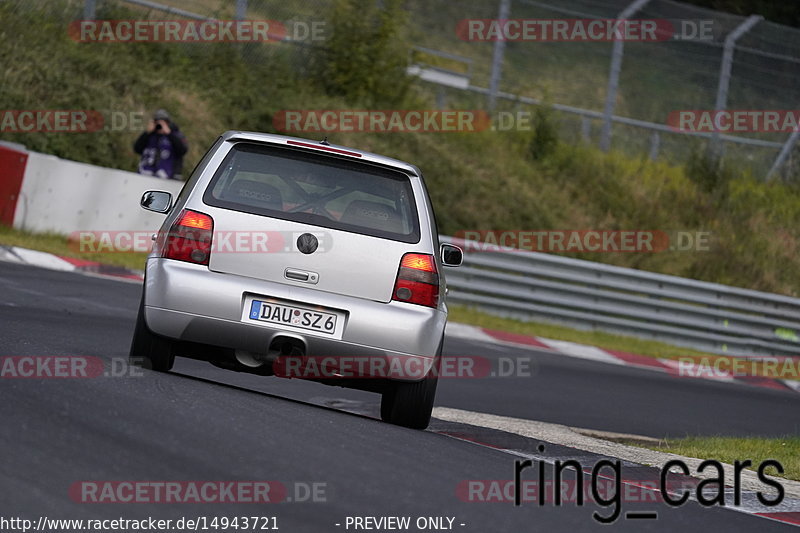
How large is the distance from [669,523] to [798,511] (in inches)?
56.1

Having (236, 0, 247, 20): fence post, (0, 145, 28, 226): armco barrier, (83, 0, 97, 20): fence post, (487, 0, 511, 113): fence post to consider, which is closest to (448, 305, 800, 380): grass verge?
(0, 145, 28, 226): armco barrier

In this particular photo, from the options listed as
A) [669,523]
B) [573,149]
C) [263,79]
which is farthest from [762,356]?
[669,523]

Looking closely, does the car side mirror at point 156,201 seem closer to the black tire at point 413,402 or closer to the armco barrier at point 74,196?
the black tire at point 413,402

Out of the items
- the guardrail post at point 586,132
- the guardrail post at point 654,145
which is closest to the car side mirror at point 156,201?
the guardrail post at point 586,132

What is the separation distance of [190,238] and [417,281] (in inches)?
48.8

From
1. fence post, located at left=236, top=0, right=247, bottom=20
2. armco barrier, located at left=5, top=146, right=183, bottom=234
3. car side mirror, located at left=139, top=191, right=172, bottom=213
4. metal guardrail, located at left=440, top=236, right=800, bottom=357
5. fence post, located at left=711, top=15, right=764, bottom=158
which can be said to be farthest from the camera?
fence post, located at left=711, top=15, right=764, bottom=158

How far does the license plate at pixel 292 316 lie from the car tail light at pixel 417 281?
1.35ft

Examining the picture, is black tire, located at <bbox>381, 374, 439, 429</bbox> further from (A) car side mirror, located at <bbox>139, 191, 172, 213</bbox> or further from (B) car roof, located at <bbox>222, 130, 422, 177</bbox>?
(A) car side mirror, located at <bbox>139, 191, 172, 213</bbox>

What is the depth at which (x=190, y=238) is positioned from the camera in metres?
7.51

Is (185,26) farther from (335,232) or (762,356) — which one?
(335,232)

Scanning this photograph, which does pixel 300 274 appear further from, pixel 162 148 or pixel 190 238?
pixel 162 148

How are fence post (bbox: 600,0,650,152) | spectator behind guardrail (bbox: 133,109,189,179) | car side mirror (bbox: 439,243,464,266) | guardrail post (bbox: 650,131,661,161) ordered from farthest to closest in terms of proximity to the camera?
guardrail post (bbox: 650,131,661,161), fence post (bbox: 600,0,650,152), spectator behind guardrail (bbox: 133,109,189,179), car side mirror (bbox: 439,243,464,266)

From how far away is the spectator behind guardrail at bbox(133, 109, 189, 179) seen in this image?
61.3 ft

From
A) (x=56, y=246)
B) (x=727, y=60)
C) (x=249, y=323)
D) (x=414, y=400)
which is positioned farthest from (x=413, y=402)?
(x=727, y=60)
